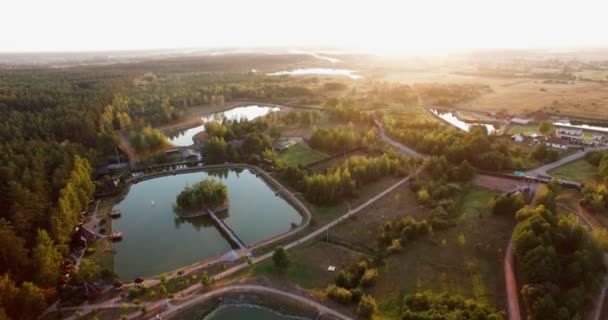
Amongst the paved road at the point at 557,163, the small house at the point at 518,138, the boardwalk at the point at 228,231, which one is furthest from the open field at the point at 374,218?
the small house at the point at 518,138

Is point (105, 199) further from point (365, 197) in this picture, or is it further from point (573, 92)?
point (573, 92)

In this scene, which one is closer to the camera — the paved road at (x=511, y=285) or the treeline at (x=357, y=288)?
the paved road at (x=511, y=285)

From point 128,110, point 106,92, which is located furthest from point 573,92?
point 106,92

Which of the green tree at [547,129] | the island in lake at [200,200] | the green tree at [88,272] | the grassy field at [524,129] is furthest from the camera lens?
the grassy field at [524,129]

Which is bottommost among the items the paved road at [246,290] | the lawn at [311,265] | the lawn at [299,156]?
the paved road at [246,290]

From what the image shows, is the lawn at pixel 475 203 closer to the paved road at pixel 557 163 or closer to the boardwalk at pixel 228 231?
the paved road at pixel 557 163
